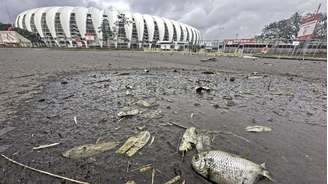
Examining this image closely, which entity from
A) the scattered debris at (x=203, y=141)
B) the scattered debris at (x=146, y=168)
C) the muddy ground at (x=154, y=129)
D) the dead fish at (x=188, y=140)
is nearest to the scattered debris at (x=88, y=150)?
the muddy ground at (x=154, y=129)

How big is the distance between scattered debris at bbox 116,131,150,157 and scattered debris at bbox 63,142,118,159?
0.29 feet

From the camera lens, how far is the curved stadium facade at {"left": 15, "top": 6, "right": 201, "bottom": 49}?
62.1 m

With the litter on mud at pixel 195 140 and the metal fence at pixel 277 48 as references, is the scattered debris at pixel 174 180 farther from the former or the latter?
the metal fence at pixel 277 48

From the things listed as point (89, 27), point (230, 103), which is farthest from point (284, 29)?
point (89, 27)

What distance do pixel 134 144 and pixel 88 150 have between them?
346 mm

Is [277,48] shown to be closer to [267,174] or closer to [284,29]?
[284,29]

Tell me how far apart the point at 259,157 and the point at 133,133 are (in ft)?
3.39

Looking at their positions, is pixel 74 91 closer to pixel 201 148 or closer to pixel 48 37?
pixel 201 148

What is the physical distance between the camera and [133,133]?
1.60 meters

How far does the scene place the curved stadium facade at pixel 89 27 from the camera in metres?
62.1

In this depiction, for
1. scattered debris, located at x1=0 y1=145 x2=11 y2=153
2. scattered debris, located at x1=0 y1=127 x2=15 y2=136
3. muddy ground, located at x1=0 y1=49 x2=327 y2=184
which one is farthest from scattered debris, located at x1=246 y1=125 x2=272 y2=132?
scattered debris, located at x1=0 y1=127 x2=15 y2=136

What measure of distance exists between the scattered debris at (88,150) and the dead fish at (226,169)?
0.68m

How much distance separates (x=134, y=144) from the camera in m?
1.42

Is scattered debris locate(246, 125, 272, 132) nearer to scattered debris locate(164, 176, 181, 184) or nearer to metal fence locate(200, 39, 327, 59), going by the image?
scattered debris locate(164, 176, 181, 184)
